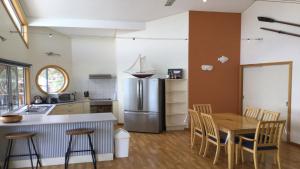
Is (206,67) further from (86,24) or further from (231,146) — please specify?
(86,24)

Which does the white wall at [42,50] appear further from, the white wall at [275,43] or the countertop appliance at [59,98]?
the white wall at [275,43]

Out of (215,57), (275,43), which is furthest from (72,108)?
(275,43)

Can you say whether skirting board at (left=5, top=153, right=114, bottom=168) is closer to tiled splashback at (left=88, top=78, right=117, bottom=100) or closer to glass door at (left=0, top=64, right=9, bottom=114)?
glass door at (left=0, top=64, right=9, bottom=114)

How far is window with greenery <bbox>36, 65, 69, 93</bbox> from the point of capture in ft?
23.5

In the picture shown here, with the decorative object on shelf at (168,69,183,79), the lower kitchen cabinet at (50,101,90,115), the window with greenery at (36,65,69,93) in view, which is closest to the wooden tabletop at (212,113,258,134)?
the decorative object on shelf at (168,69,183,79)

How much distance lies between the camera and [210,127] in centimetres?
428

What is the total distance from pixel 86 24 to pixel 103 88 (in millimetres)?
2307

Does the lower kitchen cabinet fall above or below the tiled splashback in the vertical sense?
below

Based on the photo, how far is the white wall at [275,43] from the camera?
518cm

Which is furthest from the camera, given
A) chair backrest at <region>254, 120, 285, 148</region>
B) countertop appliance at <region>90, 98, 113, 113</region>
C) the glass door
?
countertop appliance at <region>90, 98, 113, 113</region>

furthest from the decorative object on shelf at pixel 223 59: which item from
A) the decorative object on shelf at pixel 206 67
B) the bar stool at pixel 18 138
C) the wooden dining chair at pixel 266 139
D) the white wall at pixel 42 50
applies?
the bar stool at pixel 18 138

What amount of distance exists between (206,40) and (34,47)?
506 centimetres

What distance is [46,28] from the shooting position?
6.99m

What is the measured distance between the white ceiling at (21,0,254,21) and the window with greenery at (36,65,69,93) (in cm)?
175
